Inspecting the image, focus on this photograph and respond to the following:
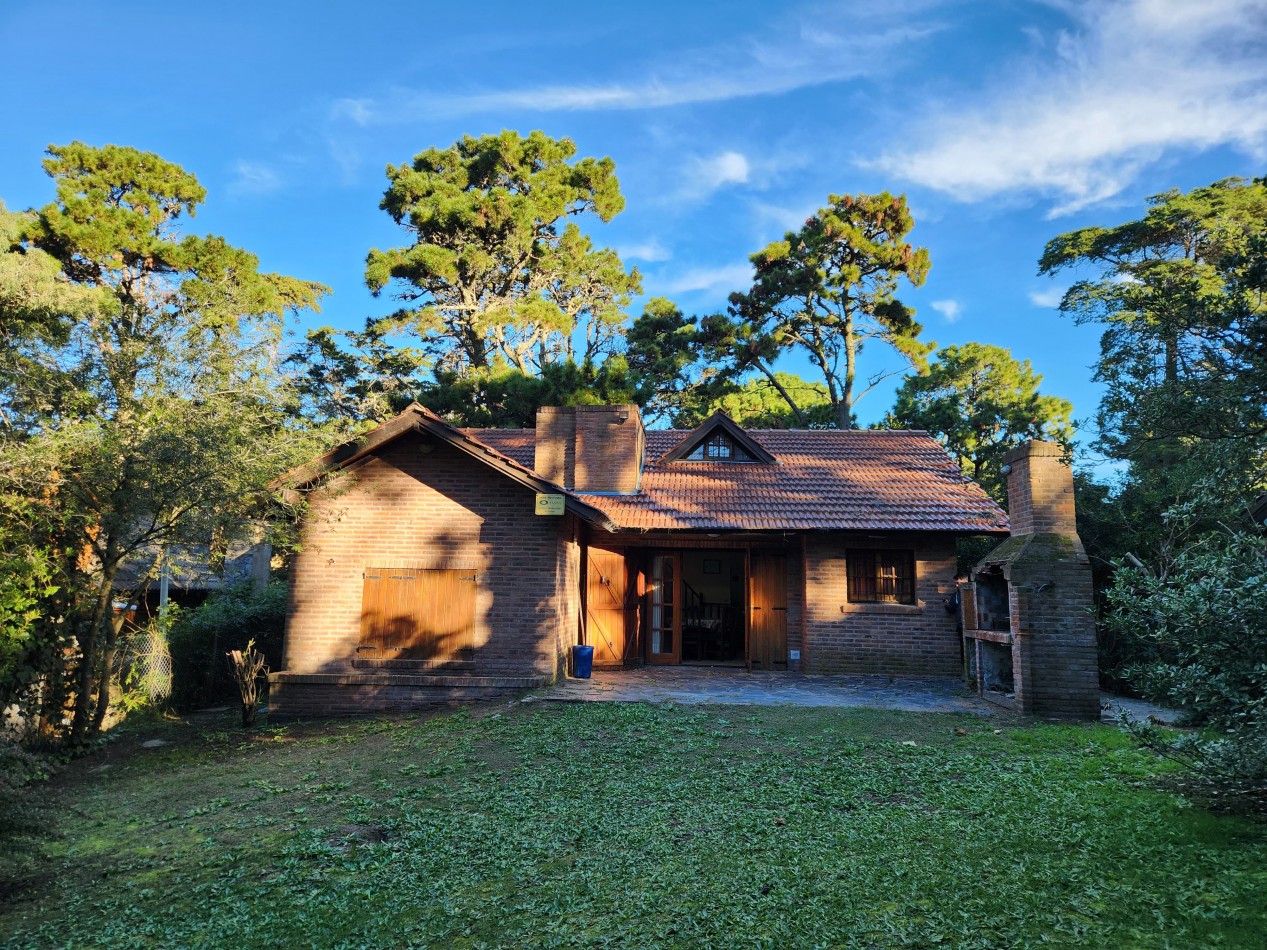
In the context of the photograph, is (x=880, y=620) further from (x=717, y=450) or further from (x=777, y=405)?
(x=777, y=405)

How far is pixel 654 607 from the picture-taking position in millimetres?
15758

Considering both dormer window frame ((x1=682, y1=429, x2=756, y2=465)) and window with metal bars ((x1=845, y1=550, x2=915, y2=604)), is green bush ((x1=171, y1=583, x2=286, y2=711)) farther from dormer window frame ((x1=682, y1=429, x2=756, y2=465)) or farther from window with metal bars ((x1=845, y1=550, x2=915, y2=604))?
window with metal bars ((x1=845, y1=550, x2=915, y2=604))

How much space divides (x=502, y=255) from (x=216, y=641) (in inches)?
678

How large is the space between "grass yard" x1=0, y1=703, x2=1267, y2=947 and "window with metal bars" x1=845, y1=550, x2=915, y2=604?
20.6 ft

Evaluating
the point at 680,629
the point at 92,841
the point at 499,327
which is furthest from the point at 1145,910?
the point at 499,327

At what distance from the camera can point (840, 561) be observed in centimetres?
1473

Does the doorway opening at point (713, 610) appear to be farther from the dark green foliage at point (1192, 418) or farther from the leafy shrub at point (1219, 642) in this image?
the leafy shrub at point (1219, 642)

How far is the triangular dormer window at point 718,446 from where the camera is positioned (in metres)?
17.9

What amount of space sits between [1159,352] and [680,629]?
10713 millimetres

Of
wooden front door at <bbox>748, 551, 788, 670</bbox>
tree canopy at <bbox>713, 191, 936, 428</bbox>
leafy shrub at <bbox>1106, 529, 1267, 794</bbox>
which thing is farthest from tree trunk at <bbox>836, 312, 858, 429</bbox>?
leafy shrub at <bbox>1106, 529, 1267, 794</bbox>

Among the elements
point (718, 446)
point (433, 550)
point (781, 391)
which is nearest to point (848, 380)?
point (781, 391)

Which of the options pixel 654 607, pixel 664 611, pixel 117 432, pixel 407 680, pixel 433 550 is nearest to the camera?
pixel 117 432

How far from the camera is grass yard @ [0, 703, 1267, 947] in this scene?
4020mm

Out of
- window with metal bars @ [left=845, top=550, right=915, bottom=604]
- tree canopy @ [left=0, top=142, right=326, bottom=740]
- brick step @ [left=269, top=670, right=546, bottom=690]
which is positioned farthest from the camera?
window with metal bars @ [left=845, top=550, right=915, bottom=604]
